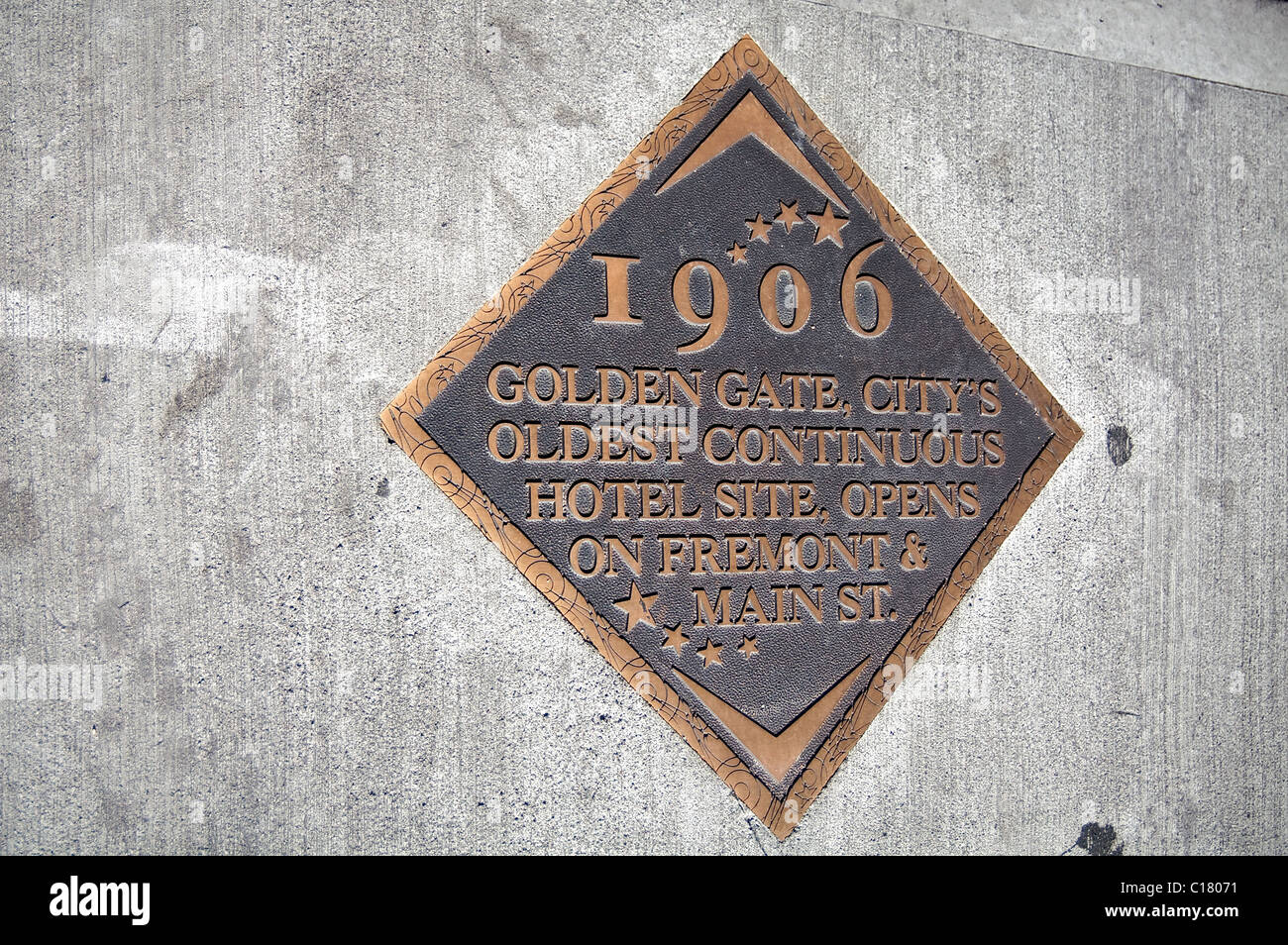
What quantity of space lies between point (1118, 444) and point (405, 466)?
2825 mm

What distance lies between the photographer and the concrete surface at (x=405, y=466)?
2449mm

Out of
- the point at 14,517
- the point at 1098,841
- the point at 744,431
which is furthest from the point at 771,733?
the point at 14,517

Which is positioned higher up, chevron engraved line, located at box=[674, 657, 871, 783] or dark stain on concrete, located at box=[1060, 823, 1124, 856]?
chevron engraved line, located at box=[674, 657, 871, 783]

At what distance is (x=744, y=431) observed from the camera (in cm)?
291

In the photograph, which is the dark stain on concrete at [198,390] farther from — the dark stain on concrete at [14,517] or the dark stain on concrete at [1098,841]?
the dark stain on concrete at [1098,841]

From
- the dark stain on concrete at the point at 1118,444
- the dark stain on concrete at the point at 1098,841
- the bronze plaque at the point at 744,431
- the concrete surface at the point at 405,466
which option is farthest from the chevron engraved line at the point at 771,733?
the dark stain on concrete at the point at 1118,444

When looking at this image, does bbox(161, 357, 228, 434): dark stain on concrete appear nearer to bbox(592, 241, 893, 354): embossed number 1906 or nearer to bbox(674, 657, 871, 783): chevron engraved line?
bbox(592, 241, 893, 354): embossed number 1906

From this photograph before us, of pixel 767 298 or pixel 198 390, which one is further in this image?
pixel 767 298

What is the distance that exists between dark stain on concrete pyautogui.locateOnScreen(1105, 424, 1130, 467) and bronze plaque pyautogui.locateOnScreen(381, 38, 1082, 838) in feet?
1.29

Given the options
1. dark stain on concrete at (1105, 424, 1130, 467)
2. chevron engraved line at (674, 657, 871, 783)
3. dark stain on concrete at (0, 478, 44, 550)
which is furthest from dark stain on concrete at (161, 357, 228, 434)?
dark stain on concrete at (1105, 424, 1130, 467)

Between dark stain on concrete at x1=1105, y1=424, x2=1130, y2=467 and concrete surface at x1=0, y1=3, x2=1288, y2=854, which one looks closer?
concrete surface at x1=0, y1=3, x2=1288, y2=854

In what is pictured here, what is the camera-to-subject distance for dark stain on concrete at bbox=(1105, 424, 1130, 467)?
332 centimetres

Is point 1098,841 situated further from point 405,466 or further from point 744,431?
point 405,466

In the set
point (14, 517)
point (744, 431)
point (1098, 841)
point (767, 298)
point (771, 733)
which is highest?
point (767, 298)
